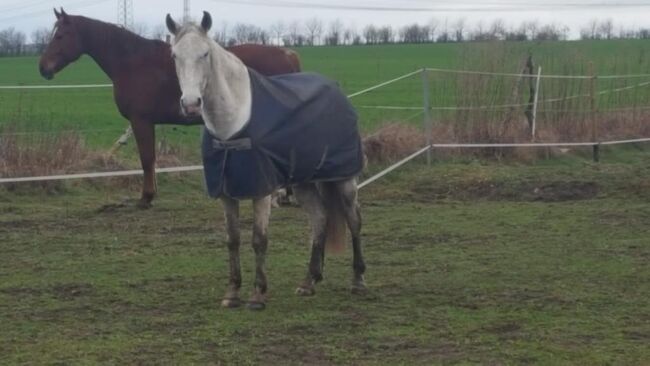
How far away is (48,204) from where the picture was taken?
1116 centimetres

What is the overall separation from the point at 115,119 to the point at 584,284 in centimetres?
1864

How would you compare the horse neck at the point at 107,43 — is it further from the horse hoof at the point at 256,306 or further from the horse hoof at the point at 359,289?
the horse hoof at the point at 256,306

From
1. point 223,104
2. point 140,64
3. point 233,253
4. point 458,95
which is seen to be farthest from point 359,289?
point 458,95

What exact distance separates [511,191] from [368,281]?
5.25m

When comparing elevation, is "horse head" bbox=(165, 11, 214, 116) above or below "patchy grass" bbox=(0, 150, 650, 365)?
above

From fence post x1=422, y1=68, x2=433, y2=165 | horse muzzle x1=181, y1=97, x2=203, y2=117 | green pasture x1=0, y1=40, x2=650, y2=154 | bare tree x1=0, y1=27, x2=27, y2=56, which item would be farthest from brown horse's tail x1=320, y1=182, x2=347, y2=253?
bare tree x1=0, y1=27, x2=27, y2=56

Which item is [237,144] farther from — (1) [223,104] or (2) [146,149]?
(2) [146,149]

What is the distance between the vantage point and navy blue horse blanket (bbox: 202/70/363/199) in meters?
5.95

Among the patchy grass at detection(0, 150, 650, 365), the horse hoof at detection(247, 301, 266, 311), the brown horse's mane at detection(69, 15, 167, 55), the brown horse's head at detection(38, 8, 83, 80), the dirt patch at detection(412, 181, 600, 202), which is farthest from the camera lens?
the dirt patch at detection(412, 181, 600, 202)

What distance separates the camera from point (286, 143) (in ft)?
20.1

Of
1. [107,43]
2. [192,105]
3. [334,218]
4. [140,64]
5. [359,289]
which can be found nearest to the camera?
[192,105]

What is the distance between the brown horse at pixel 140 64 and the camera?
420 inches

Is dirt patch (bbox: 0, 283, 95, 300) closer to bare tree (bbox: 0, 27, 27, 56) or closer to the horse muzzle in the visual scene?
the horse muzzle

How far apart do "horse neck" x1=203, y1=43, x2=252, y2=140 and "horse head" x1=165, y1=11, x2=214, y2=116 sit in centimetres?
6
